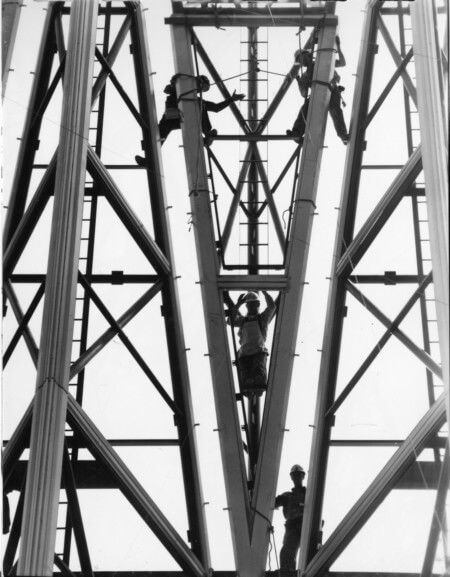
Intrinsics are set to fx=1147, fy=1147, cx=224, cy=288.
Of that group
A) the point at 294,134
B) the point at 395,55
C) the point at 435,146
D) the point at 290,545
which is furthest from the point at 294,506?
the point at 435,146

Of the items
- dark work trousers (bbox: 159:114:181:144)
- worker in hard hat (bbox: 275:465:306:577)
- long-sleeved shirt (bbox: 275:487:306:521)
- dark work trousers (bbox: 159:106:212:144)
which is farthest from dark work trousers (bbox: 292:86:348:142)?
long-sleeved shirt (bbox: 275:487:306:521)

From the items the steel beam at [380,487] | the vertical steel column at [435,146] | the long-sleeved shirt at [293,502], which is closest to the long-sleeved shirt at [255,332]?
the long-sleeved shirt at [293,502]

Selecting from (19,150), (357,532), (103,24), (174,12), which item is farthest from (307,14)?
(357,532)

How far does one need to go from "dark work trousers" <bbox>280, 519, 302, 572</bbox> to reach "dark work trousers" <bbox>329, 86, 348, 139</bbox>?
5991 millimetres

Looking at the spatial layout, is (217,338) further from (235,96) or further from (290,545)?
→ (235,96)

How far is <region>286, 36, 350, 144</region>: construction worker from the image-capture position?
56.8ft

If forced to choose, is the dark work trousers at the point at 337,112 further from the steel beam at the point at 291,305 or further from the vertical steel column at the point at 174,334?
the vertical steel column at the point at 174,334

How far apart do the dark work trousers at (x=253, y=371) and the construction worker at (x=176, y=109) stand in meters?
3.39

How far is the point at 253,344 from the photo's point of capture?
17000 mm

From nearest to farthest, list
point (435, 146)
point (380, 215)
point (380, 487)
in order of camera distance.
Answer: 1. point (435, 146)
2. point (380, 487)
3. point (380, 215)

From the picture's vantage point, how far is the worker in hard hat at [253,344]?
17000mm

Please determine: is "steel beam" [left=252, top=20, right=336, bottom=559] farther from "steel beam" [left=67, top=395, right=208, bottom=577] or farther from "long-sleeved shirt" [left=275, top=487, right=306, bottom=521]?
"long-sleeved shirt" [left=275, top=487, right=306, bottom=521]

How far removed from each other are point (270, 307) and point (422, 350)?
8.15 ft

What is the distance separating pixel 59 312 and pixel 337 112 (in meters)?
6.26
